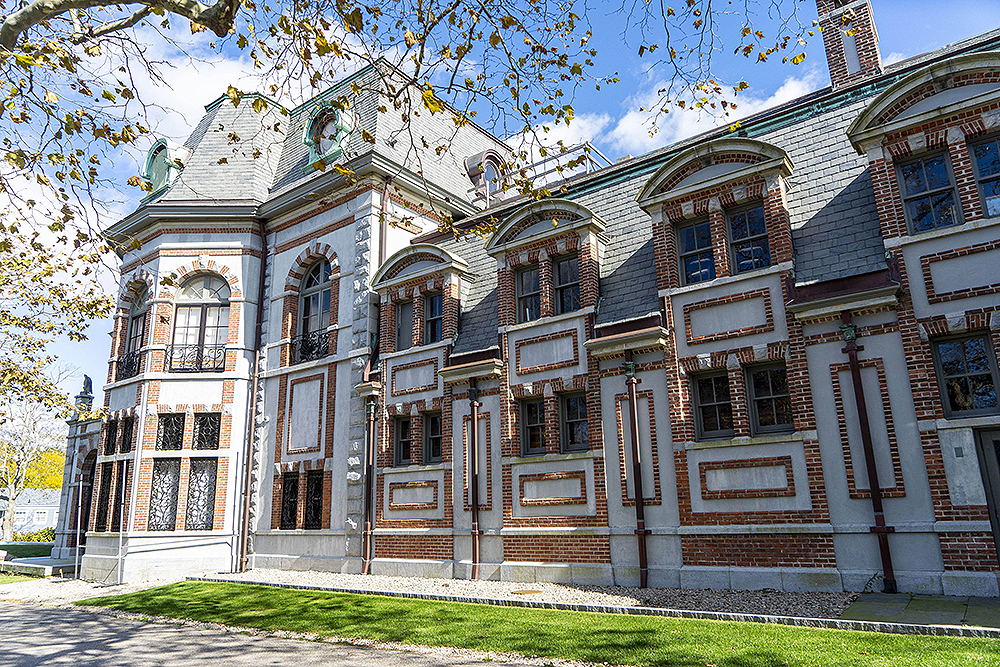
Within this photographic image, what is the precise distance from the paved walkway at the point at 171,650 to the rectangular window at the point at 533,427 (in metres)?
7.27

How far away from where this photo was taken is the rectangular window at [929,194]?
→ 11570mm

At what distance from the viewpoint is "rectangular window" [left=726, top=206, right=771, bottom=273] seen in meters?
13.3

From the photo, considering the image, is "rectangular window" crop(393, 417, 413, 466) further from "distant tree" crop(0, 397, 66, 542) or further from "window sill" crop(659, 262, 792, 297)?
"distant tree" crop(0, 397, 66, 542)

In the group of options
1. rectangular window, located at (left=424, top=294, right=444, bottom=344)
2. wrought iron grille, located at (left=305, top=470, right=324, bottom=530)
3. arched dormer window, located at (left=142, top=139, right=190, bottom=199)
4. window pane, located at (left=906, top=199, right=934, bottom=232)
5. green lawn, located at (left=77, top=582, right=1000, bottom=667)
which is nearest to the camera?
green lawn, located at (left=77, top=582, right=1000, bottom=667)

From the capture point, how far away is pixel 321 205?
2192 centimetres

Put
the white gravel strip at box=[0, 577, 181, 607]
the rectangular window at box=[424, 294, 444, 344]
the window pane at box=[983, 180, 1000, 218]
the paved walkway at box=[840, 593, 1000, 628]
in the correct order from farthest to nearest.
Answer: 1. the rectangular window at box=[424, 294, 444, 344]
2. the white gravel strip at box=[0, 577, 181, 607]
3. the window pane at box=[983, 180, 1000, 218]
4. the paved walkway at box=[840, 593, 1000, 628]

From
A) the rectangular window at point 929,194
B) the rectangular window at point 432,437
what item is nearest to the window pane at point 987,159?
the rectangular window at point 929,194

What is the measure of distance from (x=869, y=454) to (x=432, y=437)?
10.3 m

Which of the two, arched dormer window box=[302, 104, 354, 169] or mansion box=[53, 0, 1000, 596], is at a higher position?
arched dormer window box=[302, 104, 354, 169]

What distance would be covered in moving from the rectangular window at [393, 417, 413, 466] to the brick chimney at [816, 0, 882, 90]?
13061 millimetres

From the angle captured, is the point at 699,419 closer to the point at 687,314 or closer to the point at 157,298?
the point at 687,314

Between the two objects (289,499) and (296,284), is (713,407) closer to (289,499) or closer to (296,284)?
(289,499)

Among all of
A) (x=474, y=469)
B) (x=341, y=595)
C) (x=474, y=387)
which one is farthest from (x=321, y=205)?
(x=341, y=595)

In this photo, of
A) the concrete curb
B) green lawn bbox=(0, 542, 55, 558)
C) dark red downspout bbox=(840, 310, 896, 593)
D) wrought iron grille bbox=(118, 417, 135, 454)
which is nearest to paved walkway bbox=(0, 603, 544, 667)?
the concrete curb
